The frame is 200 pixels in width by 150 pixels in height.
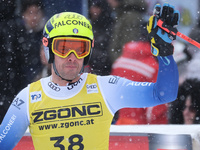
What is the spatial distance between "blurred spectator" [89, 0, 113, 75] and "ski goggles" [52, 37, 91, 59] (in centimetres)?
245

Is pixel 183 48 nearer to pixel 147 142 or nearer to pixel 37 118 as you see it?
pixel 147 142

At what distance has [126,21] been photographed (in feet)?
15.6

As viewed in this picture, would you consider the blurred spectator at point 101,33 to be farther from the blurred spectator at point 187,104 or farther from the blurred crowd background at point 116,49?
the blurred spectator at point 187,104

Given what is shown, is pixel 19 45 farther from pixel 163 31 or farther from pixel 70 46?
pixel 163 31

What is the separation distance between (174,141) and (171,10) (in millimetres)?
1595

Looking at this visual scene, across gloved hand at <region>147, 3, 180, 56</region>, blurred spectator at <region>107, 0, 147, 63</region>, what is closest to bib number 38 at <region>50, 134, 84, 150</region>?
gloved hand at <region>147, 3, 180, 56</region>

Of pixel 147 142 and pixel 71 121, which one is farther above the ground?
pixel 71 121

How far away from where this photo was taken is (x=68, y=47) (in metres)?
2.48

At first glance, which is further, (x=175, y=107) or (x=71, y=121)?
(x=175, y=107)

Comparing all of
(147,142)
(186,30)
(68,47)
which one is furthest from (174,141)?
(186,30)

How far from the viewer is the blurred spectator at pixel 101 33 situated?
195 inches

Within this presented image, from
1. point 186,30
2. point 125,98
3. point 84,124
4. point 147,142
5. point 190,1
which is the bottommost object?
point 147,142

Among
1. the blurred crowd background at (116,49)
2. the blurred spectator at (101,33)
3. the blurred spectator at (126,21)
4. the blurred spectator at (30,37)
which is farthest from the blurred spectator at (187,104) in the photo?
the blurred spectator at (30,37)

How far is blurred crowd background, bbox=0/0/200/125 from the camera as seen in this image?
4367mm
